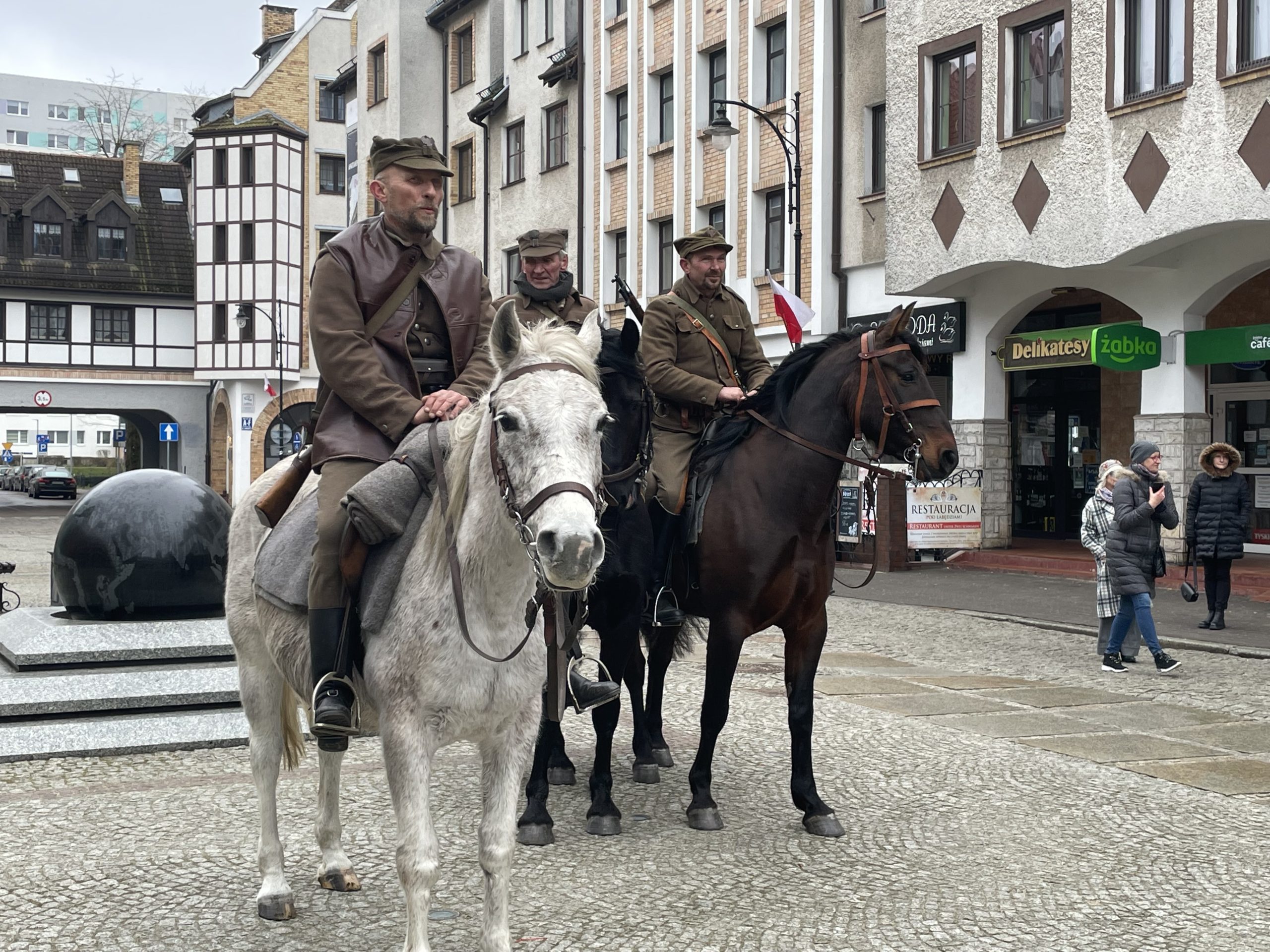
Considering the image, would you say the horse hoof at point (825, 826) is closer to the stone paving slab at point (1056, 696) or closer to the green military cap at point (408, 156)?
the green military cap at point (408, 156)

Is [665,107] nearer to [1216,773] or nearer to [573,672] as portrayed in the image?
[1216,773]

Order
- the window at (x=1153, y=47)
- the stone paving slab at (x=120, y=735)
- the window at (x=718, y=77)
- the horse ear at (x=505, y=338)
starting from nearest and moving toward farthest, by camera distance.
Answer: the horse ear at (x=505, y=338)
the stone paving slab at (x=120, y=735)
the window at (x=1153, y=47)
the window at (x=718, y=77)

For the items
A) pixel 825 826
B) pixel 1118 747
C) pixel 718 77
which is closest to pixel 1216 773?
pixel 1118 747

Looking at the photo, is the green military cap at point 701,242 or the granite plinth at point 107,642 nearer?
the green military cap at point 701,242

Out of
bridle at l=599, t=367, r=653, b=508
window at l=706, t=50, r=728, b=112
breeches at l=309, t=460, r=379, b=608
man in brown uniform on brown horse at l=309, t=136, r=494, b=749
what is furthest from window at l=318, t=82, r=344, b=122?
breeches at l=309, t=460, r=379, b=608

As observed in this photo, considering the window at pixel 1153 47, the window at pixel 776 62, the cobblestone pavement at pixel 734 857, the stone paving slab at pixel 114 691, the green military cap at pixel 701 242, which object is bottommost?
the cobblestone pavement at pixel 734 857

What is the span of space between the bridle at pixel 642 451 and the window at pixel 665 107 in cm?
2619

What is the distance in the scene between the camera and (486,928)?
A: 4480 millimetres

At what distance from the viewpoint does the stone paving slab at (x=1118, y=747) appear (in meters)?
8.38

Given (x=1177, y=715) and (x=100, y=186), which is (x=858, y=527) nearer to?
(x=1177, y=715)

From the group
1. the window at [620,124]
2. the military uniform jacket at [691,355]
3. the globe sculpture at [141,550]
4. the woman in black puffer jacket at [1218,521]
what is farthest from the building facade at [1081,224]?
the globe sculpture at [141,550]

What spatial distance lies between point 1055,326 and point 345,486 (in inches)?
850

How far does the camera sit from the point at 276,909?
17.0ft

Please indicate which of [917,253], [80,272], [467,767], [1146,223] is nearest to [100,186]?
[80,272]
